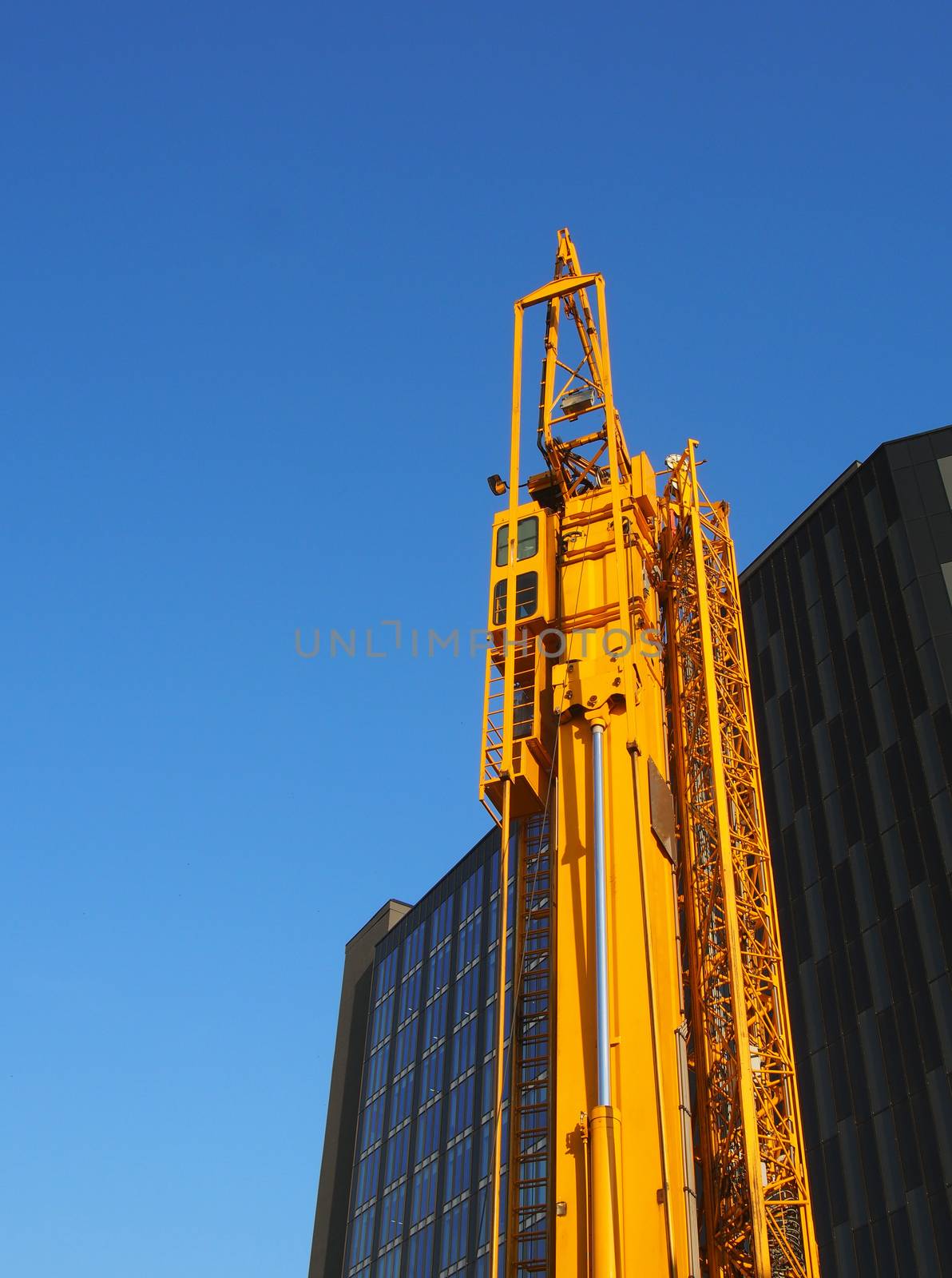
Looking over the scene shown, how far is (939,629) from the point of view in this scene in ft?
171

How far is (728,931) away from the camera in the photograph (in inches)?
949

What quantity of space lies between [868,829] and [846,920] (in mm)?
3517

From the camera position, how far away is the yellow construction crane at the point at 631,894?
66.4 feet

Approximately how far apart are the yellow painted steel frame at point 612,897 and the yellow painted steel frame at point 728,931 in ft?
3.36

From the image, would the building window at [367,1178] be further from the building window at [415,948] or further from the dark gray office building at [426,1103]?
the building window at [415,948]

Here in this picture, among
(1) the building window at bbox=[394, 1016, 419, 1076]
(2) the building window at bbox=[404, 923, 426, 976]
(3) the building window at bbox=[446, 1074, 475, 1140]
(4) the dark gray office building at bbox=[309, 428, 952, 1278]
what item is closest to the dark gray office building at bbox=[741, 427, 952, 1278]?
(4) the dark gray office building at bbox=[309, 428, 952, 1278]

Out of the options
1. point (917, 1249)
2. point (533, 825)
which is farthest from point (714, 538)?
point (917, 1249)

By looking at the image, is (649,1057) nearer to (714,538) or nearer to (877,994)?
(714,538)

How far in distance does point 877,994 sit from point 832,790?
8.95m

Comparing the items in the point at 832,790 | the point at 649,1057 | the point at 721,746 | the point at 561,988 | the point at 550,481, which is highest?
the point at 832,790

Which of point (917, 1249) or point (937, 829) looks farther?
point (937, 829)

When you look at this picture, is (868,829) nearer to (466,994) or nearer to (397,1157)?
(466,994)

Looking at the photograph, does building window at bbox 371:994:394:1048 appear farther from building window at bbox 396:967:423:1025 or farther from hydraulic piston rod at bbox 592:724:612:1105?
hydraulic piston rod at bbox 592:724:612:1105

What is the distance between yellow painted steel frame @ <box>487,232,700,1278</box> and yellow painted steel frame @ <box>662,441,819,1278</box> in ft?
3.36
